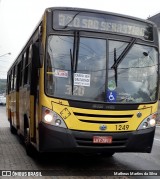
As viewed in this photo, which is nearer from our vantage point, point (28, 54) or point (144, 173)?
point (144, 173)

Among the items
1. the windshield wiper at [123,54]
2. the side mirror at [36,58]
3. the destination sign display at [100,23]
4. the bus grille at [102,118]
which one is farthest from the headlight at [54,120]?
the destination sign display at [100,23]

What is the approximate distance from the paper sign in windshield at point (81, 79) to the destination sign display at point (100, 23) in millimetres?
1014

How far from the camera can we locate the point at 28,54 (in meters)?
11.5

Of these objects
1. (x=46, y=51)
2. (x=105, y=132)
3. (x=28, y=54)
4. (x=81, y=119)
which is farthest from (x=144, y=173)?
(x=28, y=54)

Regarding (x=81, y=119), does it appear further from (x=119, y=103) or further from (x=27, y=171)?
(x=27, y=171)

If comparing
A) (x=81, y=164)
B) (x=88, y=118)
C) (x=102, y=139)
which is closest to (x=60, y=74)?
(x=88, y=118)

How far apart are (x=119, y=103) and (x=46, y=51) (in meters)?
1.86

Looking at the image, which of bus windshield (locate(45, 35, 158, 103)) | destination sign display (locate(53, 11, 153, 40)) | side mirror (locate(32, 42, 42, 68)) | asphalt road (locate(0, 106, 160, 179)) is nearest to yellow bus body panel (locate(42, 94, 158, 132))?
bus windshield (locate(45, 35, 158, 103))

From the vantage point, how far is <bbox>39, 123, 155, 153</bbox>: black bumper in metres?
8.31

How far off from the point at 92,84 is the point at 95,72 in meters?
0.27

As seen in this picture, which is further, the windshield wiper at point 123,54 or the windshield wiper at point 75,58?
the windshield wiper at point 123,54

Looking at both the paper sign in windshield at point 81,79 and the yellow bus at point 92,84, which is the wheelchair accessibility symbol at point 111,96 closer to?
the yellow bus at point 92,84

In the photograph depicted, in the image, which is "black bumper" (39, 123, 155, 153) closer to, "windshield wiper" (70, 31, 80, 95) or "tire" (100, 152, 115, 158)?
"windshield wiper" (70, 31, 80, 95)

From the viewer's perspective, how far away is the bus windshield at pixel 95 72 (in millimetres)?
8602
